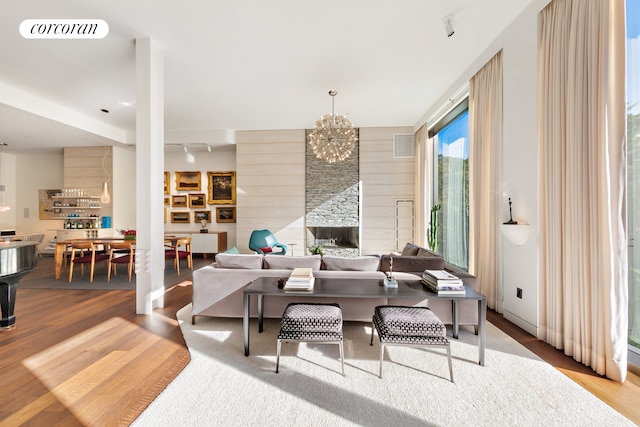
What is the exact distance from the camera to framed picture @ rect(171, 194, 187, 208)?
26.8 feet

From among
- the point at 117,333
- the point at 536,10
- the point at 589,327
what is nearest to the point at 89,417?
the point at 117,333

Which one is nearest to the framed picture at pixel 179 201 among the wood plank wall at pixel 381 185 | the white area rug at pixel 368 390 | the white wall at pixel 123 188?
the white wall at pixel 123 188

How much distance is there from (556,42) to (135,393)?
4.45m

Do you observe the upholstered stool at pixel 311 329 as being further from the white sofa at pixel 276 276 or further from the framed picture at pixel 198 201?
the framed picture at pixel 198 201

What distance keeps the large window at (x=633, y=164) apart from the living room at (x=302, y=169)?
91 centimetres

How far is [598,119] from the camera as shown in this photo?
7.04 feet

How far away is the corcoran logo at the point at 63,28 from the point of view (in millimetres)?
3162

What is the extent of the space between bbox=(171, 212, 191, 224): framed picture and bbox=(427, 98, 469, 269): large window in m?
6.69

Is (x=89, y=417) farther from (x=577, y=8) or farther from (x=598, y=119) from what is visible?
(x=577, y=8)

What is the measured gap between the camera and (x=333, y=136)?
4.86m

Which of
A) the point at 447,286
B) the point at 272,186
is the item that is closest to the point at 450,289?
the point at 447,286

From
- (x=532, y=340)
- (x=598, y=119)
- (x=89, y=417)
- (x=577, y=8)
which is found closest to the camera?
(x=89, y=417)

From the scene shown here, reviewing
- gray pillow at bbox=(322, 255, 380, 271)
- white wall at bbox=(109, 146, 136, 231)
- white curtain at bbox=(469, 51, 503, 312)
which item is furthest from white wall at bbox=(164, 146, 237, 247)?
white curtain at bbox=(469, 51, 503, 312)

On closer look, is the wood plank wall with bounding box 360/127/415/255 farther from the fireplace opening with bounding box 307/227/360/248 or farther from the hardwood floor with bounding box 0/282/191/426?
the hardwood floor with bounding box 0/282/191/426
